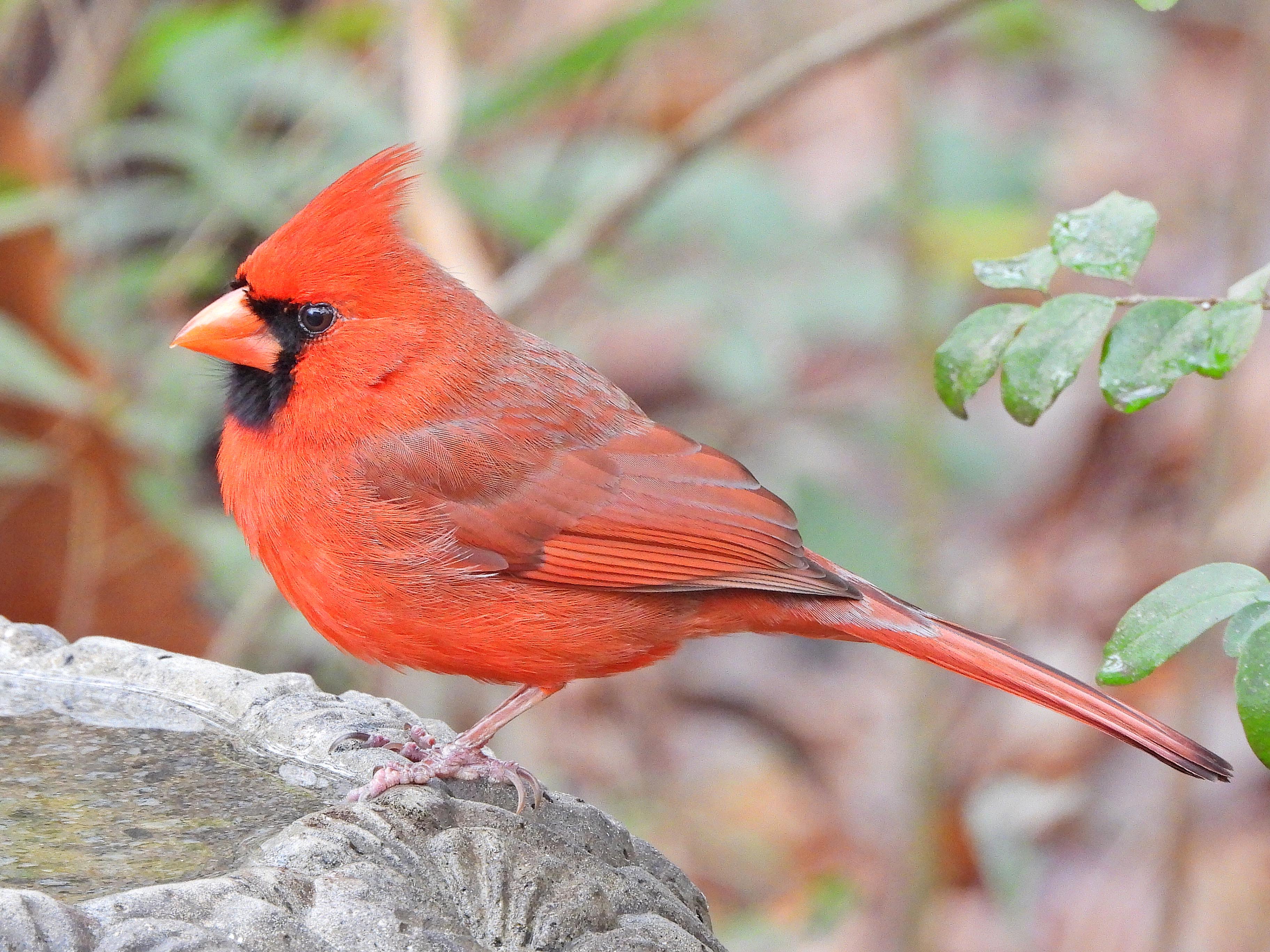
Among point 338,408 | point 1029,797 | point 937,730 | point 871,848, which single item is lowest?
point 871,848

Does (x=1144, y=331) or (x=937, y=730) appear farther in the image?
(x=937, y=730)

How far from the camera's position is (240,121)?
14.9 ft

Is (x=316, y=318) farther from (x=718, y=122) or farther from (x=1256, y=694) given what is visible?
(x=1256, y=694)

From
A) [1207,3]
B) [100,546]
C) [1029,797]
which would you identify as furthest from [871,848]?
[1207,3]

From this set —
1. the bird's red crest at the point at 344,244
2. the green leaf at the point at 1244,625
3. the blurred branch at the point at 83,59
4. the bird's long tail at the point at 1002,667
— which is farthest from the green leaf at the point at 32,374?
the green leaf at the point at 1244,625

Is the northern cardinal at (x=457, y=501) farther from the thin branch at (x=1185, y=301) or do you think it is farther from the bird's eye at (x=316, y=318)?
the thin branch at (x=1185, y=301)

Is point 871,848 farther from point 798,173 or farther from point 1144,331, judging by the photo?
point 1144,331

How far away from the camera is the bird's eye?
8.50 ft

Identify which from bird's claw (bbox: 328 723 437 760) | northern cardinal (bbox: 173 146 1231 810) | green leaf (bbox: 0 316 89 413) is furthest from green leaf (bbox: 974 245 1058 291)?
green leaf (bbox: 0 316 89 413)

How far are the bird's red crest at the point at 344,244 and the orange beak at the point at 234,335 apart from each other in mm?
41

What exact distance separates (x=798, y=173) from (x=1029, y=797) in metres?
3.35

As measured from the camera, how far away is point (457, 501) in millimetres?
2562

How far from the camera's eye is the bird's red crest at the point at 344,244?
254 cm

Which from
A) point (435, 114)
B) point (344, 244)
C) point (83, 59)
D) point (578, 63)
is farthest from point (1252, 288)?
point (83, 59)
